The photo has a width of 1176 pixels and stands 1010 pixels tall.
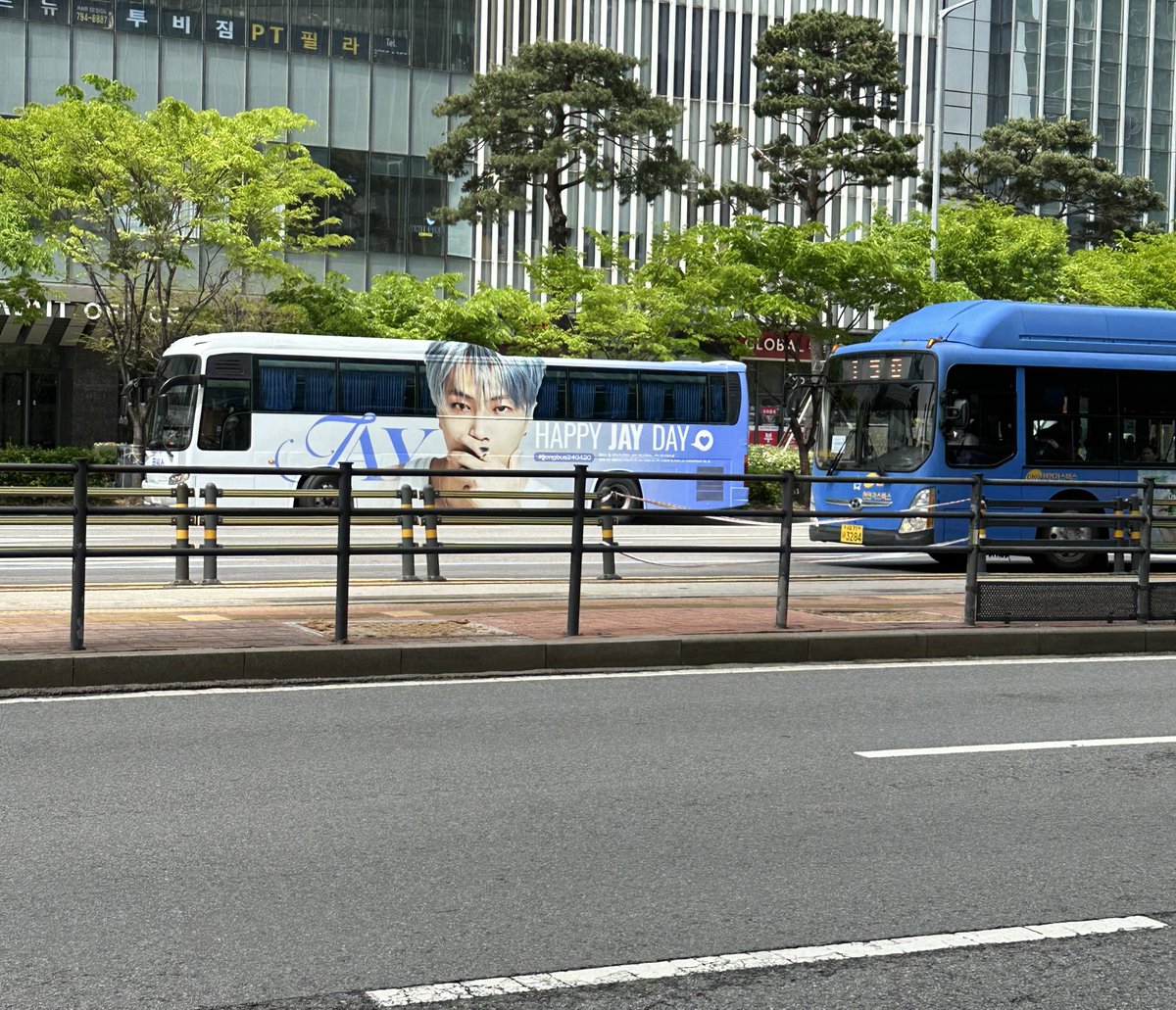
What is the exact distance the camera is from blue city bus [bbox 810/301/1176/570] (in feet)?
69.7

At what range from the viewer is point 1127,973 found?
460cm

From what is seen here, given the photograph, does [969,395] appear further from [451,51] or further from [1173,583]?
[451,51]

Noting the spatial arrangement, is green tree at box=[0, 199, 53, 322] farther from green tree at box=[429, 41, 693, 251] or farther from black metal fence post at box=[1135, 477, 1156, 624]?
black metal fence post at box=[1135, 477, 1156, 624]

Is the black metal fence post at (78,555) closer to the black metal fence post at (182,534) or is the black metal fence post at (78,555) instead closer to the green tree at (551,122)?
the black metal fence post at (182,534)

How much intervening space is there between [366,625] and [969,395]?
12.1 m

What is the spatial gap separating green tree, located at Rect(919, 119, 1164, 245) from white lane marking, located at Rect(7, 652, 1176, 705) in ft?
166

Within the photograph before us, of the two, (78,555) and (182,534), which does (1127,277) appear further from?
(78,555)

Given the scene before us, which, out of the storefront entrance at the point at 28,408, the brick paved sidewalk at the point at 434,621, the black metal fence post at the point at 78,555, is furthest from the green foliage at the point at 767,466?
the black metal fence post at the point at 78,555

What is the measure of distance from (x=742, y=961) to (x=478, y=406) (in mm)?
27474

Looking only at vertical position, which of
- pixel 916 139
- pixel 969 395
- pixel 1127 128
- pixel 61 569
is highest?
pixel 1127 128

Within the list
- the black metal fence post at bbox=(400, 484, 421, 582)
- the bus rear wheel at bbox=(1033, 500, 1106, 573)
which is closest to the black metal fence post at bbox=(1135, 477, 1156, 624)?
the black metal fence post at bbox=(400, 484, 421, 582)

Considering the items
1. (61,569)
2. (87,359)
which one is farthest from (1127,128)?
(61,569)

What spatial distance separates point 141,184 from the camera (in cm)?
3189

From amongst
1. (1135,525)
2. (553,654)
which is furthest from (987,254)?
(553,654)
